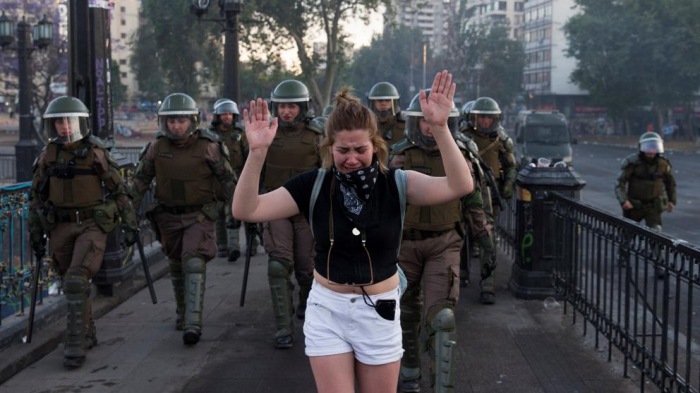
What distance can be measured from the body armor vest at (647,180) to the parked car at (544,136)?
13.7 meters

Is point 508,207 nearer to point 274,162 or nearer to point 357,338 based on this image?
point 274,162

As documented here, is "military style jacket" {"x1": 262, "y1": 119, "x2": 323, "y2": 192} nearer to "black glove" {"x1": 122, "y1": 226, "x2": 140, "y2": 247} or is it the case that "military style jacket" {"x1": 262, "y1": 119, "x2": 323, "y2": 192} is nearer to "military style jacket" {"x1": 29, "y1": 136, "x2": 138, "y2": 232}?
"black glove" {"x1": 122, "y1": 226, "x2": 140, "y2": 247}

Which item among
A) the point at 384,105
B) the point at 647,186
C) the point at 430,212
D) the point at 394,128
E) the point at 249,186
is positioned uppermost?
the point at 384,105

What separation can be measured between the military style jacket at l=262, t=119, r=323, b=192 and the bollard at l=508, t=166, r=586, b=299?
→ 91.2 inches

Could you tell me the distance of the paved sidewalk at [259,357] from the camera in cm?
553

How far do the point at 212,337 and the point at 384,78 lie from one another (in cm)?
9574

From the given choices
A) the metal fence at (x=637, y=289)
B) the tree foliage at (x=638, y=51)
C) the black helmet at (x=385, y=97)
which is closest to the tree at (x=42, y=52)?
the black helmet at (x=385, y=97)

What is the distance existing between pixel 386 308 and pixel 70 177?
139 inches

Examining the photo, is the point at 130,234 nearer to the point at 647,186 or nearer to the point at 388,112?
the point at 388,112

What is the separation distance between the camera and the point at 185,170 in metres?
6.71

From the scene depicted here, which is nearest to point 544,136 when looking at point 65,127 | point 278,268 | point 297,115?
point 297,115

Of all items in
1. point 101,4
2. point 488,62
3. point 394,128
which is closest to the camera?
point 101,4

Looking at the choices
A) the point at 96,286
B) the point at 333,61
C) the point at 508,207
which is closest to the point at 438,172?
the point at 96,286

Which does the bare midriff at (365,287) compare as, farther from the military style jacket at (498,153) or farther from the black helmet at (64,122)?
the military style jacket at (498,153)
